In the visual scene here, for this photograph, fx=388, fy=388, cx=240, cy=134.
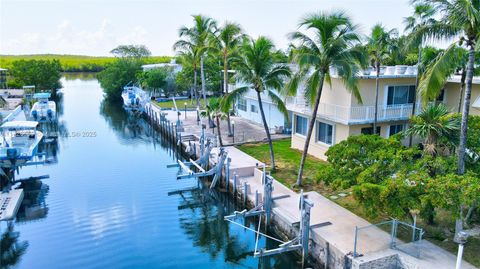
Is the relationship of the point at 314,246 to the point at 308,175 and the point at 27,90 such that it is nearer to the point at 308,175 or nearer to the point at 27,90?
the point at 308,175

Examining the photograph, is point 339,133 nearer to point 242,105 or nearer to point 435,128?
point 435,128

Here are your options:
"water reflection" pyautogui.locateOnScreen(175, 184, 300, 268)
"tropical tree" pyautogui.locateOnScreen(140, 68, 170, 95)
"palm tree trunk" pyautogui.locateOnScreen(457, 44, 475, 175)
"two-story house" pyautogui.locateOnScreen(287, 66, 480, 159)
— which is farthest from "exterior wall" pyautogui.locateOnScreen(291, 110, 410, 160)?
"tropical tree" pyautogui.locateOnScreen(140, 68, 170, 95)

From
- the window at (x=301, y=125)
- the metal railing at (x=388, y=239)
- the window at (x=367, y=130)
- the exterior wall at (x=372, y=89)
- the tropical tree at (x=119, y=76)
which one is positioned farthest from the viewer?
the tropical tree at (x=119, y=76)

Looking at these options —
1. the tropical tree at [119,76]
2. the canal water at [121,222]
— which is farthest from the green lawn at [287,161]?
the tropical tree at [119,76]

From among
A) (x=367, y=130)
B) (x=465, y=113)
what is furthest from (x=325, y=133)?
(x=465, y=113)

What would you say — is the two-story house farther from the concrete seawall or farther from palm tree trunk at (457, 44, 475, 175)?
palm tree trunk at (457, 44, 475, 175)

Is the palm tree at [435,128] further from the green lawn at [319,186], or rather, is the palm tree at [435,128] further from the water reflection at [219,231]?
the water reflection at [219,231]
